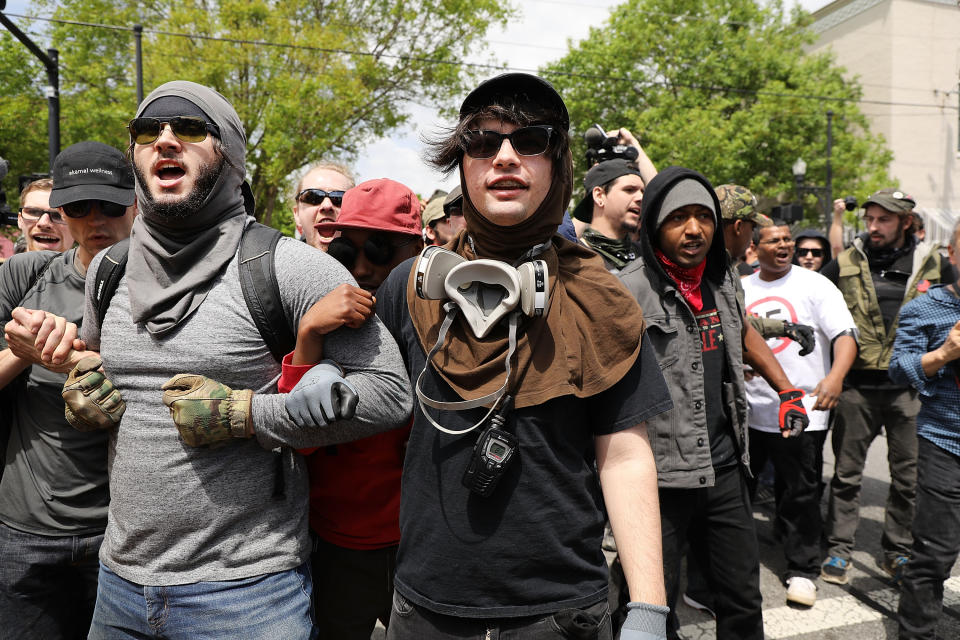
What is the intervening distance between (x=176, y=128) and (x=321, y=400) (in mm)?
878

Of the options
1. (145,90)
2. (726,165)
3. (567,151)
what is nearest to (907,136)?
(726,165)

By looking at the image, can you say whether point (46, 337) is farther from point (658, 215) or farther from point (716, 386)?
point (716, 386)

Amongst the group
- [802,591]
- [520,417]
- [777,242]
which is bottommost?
[802,591]

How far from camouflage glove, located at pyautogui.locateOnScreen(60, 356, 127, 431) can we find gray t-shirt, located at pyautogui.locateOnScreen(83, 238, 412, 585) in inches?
1.2

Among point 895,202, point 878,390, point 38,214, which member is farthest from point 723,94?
point 38,214

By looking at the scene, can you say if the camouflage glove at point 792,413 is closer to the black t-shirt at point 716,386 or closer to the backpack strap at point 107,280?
the black t-shirt at point 716,386

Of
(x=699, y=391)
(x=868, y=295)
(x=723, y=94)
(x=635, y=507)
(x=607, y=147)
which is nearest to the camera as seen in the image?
(x=635, y=507)

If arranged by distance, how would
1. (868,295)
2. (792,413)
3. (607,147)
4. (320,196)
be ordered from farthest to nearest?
(868,295) < (607,147) < (320,196) < (792,413)

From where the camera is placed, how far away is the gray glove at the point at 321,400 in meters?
1.54

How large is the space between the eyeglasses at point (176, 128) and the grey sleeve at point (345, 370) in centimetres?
40

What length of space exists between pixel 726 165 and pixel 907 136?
538 inches

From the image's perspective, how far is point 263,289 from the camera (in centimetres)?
174

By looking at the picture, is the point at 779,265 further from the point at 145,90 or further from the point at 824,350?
the point at 145,90

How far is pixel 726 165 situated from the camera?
2122 cm
